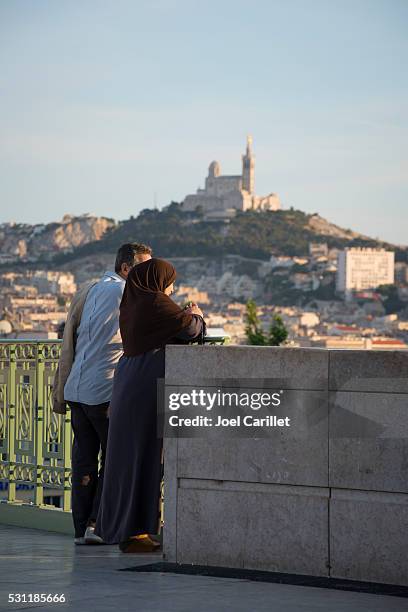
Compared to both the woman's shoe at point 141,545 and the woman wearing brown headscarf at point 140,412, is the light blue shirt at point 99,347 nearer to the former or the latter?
the woman wearing brown headscarf at point 140,412

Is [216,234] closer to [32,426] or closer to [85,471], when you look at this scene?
[32,426]

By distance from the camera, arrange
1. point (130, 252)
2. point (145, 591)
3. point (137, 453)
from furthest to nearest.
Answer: point (130, 252) < point (137, 453) < point (145, 591)

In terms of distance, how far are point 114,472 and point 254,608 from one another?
147cm

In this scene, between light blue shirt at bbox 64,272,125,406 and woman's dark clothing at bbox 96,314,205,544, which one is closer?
woman's dark clothing at bbox 96,314,205,544

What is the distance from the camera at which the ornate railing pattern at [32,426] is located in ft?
23.3

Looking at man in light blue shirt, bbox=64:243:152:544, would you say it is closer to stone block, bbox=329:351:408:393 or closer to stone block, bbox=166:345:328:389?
stone block, bbox=166:345:328:389

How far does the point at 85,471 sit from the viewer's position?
6395mm

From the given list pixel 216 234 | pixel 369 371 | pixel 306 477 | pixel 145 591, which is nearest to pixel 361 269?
pixel 216 234

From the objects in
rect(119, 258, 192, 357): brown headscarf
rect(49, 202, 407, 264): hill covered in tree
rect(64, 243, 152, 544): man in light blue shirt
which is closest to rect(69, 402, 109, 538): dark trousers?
rect(64, 243, 152, 544): man in light blue shirt

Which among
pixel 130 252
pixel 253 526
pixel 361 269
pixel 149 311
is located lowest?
pixel 253 526

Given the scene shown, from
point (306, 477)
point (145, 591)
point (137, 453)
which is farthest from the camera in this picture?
point (137, 453)

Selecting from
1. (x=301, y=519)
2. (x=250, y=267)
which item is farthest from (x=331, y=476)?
(x=250, y=267)

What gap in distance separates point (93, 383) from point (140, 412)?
54 cm

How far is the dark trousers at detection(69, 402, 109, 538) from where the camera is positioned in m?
6.39
